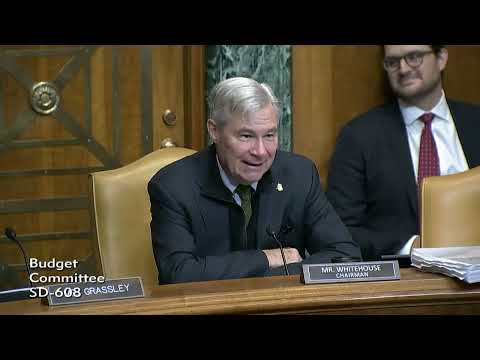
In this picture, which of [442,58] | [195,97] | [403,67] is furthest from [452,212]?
[195,97]

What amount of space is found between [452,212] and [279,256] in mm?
627

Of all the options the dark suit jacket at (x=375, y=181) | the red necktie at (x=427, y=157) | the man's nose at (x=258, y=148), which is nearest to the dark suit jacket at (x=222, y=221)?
the man's nose at (x=258, y=148)

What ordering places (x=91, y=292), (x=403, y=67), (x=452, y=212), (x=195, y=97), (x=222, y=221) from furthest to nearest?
(x=195, y=97), (x=403, y=67), (x=452, y=212), (x=222, y=221), (x=91, y=292)

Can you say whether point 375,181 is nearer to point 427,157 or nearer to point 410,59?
point 427,157

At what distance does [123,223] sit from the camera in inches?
130

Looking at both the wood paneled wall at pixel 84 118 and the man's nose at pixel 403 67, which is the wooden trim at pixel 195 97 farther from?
the man's nose at pixel 403 67

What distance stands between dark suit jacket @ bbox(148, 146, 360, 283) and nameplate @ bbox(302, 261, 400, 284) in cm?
48

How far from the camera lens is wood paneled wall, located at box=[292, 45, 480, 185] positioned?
493cm

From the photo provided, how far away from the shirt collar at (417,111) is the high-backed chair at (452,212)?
4.05ft

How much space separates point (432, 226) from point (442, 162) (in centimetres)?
123

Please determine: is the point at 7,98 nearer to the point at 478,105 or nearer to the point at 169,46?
the point at 169,46

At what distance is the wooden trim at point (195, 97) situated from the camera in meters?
4.87

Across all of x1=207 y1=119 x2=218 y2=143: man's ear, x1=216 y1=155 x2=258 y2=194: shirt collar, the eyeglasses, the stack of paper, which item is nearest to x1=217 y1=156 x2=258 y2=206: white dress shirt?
x1=216 y1=155 x2=258 y2=194: shirt collar
